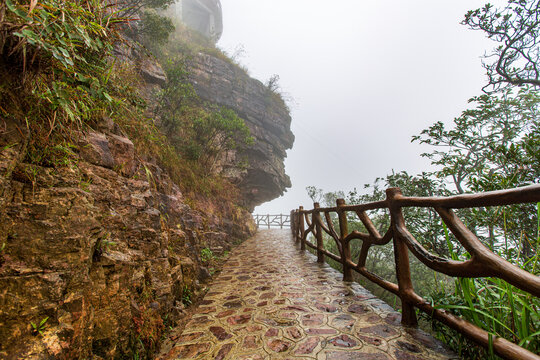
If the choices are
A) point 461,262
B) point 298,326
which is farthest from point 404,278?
point 298,326

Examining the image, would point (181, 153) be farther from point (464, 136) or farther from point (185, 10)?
point (185, 10)

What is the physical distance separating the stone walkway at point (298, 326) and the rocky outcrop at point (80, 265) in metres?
0.48

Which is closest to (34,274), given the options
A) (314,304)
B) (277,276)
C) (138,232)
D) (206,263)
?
(138,232)

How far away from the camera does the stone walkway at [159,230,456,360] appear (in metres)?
1.78

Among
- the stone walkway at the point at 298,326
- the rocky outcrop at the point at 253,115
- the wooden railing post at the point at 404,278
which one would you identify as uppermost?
the rocky outcrop at the point at 253,115

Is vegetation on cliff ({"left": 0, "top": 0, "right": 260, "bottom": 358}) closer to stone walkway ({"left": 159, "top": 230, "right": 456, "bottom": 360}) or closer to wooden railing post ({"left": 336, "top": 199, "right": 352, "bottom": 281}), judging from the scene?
stone walkway ({"left": 159, "top": 230, "right": 456, "bottom": 360})

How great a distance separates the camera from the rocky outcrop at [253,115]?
47.9 feet

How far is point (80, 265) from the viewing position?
53.8 inches

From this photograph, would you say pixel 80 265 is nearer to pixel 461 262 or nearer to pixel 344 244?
pixel 461 262

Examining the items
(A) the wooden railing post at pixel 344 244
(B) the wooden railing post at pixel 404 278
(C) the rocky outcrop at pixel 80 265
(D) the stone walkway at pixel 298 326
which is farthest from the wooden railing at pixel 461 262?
(C) the rocky outcrop at pixel 80 265

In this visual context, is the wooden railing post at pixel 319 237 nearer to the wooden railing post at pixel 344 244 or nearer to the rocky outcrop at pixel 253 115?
the wooden railing post at pixel 344 244

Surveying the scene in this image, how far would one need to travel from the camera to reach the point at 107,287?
1.61 m

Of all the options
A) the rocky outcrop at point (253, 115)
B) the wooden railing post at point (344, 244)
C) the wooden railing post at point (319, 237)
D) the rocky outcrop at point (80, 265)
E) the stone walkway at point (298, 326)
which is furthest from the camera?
the rocky outcrop at point (253, 115)

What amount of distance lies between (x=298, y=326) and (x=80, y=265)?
192 centimetres
